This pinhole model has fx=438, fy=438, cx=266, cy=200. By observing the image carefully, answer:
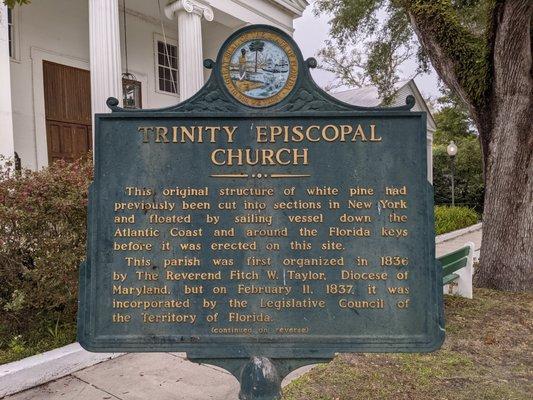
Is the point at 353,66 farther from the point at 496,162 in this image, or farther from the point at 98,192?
the point at 98,192

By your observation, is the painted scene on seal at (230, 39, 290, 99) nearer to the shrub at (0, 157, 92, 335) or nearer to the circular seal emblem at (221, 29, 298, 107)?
the circular seal emblem at (221, 29, 298, 107)

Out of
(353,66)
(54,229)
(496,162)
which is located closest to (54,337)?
(54,229)

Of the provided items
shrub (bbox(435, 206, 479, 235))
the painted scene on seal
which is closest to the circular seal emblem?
the painted scene on seal

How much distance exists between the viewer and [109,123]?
94.5 inches

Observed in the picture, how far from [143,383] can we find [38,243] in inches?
72.4

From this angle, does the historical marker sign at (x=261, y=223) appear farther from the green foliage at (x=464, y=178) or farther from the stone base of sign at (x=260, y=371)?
the green foliage at (x=464, y=178)

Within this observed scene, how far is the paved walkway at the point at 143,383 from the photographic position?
358 cm

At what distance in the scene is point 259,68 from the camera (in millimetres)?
2346

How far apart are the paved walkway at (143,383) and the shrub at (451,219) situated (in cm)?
1253

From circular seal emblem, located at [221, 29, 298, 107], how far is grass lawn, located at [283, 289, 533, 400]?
239 cm

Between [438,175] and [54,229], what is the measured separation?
2315 cm

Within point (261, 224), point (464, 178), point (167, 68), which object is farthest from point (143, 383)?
point (464, 178)

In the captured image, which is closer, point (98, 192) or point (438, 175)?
point (98, 192)

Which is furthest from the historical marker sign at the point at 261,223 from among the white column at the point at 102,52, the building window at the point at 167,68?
the building window at the point at 167,68
